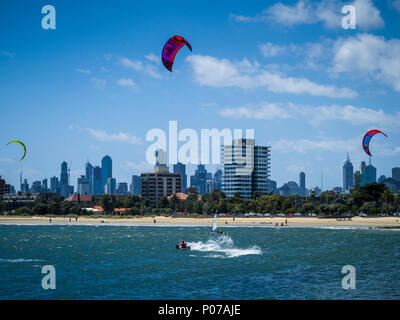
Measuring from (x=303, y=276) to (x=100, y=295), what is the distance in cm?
1572

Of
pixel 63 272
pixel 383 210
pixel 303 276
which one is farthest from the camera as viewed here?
pixel 383 210

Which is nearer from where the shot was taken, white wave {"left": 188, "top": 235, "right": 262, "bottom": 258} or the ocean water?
the ocean water

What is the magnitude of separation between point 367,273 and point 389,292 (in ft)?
29.1

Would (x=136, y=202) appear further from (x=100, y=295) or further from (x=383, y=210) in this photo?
(x=100, y=295)

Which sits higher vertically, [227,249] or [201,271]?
[201,271]

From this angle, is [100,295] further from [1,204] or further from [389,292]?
[1,204]

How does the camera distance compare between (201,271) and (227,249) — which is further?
(227,249)

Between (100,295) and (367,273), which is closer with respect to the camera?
(100,295)

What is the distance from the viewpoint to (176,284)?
34.8m

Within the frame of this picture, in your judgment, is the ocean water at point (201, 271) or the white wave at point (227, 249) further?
the white wave at point (227, 249)

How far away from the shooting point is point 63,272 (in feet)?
136
